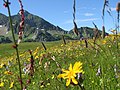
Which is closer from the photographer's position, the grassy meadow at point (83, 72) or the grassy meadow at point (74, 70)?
the grassy meadow at point (74, 70)

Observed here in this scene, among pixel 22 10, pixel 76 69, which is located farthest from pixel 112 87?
pixel 22 10

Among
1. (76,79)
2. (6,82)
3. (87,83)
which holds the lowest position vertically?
(6,82)

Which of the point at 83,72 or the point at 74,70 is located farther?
the point at 83,72

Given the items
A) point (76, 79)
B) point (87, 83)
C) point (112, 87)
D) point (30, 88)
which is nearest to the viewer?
point (76, 79)

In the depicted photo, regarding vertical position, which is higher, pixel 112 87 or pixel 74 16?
pixel 74 16

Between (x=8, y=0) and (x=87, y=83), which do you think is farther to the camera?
(x=87, y=83)

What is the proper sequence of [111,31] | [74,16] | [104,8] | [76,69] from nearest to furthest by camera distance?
[76,69] < [74,16] < [104,8] < [111,31]

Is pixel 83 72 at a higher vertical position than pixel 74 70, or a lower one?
lower

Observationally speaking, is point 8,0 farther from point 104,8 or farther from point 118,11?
point 118,11

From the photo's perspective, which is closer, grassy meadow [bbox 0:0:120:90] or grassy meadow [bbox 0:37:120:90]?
grassy meadow [bbox 0:0:120:90]

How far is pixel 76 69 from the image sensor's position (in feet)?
6.07

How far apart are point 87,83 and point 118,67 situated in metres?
1.26

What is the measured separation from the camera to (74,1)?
103 inches

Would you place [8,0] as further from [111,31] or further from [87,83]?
[87,83]
